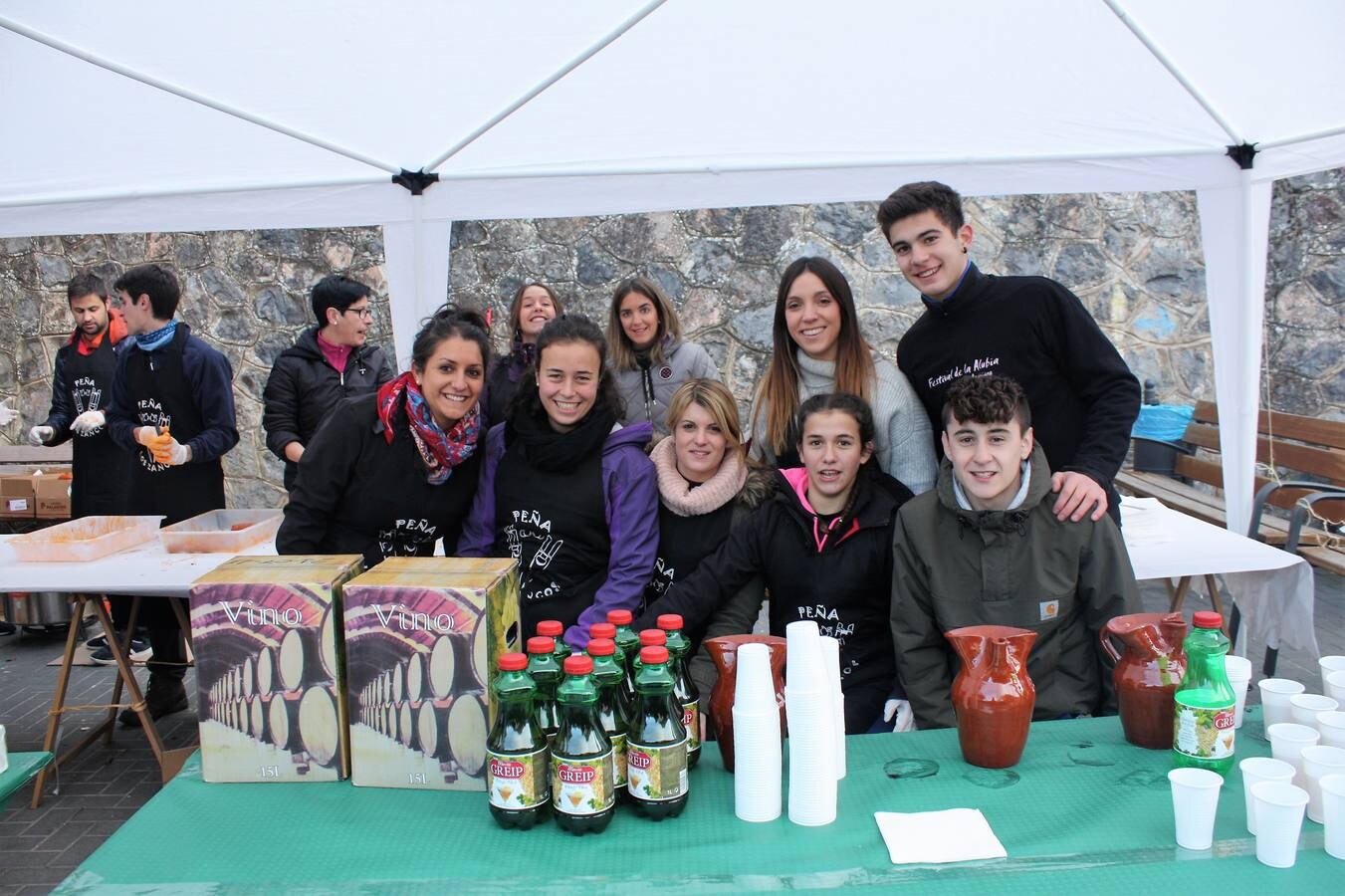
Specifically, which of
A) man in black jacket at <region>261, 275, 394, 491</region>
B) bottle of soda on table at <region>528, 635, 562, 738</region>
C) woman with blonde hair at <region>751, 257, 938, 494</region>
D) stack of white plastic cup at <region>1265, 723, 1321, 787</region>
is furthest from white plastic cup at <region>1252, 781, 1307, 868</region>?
man in black jacket at <region>261, 275, 394, 491</region>

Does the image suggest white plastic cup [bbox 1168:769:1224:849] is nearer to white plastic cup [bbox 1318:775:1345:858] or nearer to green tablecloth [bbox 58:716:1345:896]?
green tablecloth [bbox 58:716:1345:896]

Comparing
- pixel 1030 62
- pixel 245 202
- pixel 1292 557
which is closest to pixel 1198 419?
pixel 1292 557

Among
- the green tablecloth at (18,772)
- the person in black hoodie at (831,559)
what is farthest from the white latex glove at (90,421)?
the person in black hoodie at (831,559)

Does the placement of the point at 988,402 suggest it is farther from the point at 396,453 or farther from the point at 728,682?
the point at 396,453

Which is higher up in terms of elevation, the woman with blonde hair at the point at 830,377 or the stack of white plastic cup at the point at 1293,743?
the woman with blonde hair at the point at 830,377

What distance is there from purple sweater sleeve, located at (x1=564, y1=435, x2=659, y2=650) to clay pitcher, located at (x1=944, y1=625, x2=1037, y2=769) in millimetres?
1013

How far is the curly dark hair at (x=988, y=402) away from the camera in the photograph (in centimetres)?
217

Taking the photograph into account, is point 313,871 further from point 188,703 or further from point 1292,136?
point 1292,136

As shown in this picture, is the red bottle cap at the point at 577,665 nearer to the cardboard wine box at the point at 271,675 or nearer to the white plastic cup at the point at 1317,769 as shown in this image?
the cardboard wine box at the point at 271,675

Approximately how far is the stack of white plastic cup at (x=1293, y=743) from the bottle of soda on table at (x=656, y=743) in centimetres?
97

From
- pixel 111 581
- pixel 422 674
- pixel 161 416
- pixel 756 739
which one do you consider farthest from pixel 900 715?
pixel 161 416

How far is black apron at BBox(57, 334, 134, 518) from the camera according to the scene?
4453 millimetres

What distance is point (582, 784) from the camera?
4.71 ft

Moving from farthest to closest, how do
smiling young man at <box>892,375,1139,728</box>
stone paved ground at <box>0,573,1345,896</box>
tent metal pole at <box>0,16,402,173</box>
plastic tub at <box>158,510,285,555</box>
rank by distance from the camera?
plastic tub at <box>158,510,285,555</box>
stone paved ground at <box>0,573,1345,896</box>
tent metal pole at <box>0,16,402,173</box>
smiling young man at <box>892,375,1139,728</box>
